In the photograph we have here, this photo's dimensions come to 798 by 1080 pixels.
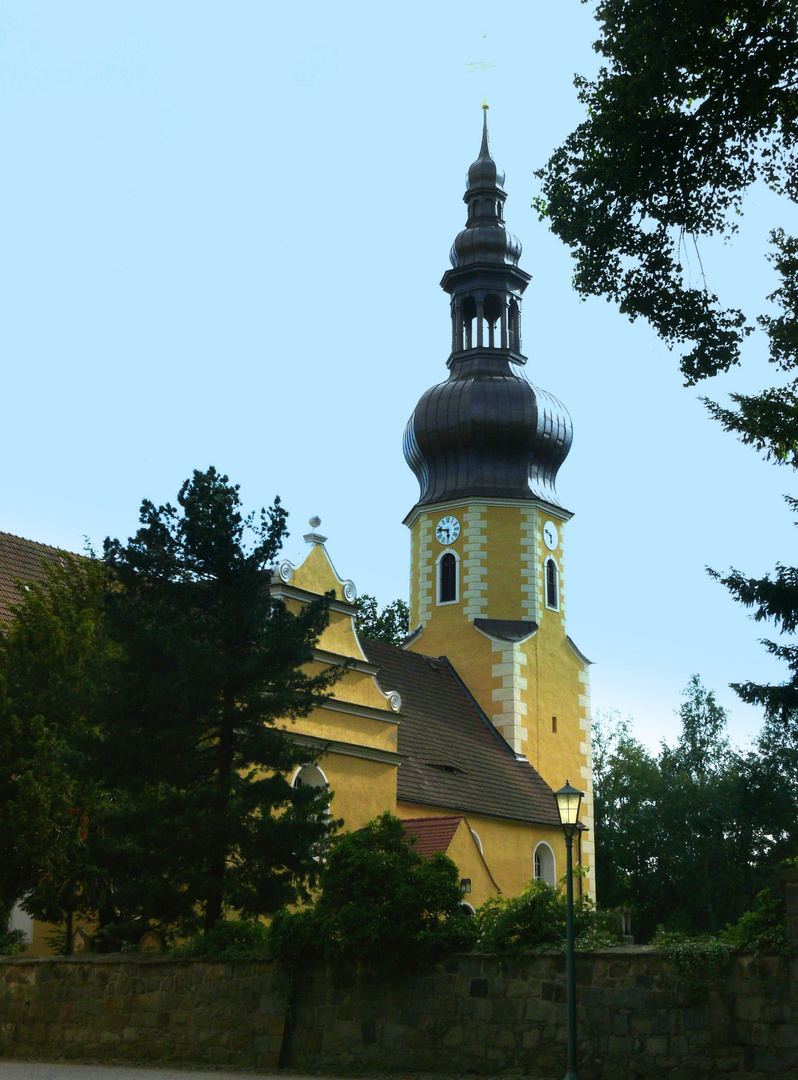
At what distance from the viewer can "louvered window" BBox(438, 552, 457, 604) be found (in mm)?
34594

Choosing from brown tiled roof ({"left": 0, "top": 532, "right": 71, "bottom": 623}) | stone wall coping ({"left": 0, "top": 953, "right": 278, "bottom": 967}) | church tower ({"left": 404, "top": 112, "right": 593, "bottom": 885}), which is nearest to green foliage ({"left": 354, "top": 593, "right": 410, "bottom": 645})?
church tower ({"left": 404, "top": 112, "right": 593, "bottom": 885})

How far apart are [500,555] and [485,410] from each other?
390 cm

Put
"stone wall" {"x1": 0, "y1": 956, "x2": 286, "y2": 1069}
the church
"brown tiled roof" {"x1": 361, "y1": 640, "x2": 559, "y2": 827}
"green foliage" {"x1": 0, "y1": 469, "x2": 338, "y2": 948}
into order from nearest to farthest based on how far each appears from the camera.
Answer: "stone wall" {"x1": 0, "y1": 956, "x2": 286, "y2": 1069} < "green foliage" {"x1": 0, "y1": 469, "x2": 338, "y2": 948} < "brown tiled roof" {"x1": 361, "y1": 640, "x2": 559, "y2": 827} < the church

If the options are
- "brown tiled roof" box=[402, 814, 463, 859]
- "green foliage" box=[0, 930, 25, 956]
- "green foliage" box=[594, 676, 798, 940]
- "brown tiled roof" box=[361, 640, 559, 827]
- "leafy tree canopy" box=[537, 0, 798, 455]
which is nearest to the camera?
"leafy tree canopy" box=[537, 0, 798, 455]

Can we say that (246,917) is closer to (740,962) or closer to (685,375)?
(740,962)

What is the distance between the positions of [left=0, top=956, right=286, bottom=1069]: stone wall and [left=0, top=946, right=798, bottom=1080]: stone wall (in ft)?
0.05

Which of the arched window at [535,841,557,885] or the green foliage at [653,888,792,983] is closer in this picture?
the green foliage at [653,888,792,983]

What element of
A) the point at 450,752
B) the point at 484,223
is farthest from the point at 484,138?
the point at 450,752

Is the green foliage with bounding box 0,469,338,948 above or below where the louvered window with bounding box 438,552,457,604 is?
below

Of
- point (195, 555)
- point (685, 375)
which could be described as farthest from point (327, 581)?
point (685, 375)

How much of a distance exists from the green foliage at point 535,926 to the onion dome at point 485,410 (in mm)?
21654

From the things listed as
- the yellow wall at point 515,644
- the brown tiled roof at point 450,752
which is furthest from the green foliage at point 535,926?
the yellow wall at point 515,644

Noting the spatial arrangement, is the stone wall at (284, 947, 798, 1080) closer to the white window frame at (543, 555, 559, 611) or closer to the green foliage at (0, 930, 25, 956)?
the green foliage at (0, 930, 25, 956)

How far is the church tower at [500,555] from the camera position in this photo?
109 ft
